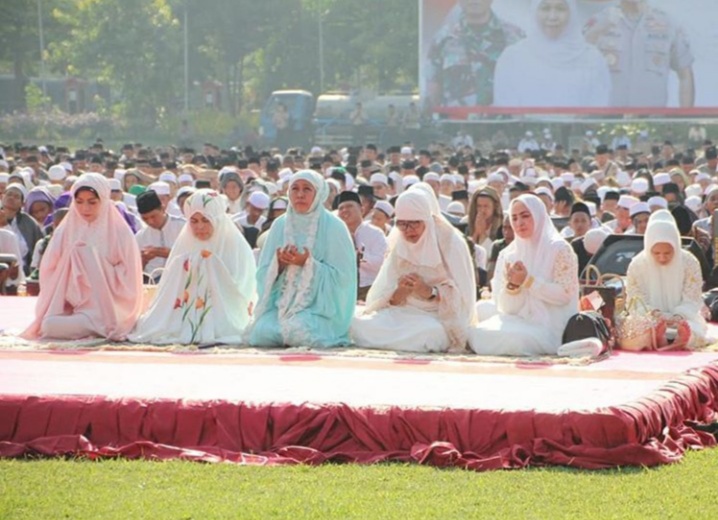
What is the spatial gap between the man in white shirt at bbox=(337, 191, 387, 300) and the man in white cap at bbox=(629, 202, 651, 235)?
1864 mm

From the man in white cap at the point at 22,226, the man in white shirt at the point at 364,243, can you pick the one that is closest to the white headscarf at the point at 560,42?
the man in white cap at the point at 22,226

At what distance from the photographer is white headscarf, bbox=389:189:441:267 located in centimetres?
1034

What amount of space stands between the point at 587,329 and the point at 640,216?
3.43 meters

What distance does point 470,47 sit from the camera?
35156mm

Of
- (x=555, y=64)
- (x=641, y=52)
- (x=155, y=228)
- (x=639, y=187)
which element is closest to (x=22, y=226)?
(x=155, y=228)

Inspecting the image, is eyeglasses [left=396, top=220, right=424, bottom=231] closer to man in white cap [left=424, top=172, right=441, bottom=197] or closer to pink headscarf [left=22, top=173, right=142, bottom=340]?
pink headscarf [left=22, top=173, right=142, bottom=340]

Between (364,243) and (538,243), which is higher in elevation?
(538,243)

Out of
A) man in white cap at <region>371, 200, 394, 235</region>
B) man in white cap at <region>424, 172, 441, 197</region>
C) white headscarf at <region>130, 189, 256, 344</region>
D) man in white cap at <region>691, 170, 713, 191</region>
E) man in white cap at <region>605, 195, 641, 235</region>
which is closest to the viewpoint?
white headscarf at <region>130, 189, 256, 344</region>

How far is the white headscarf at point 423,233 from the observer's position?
407 inches

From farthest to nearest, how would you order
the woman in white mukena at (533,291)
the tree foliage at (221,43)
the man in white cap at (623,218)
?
the tree foliage at (221,43)
the man in white cap at (623,218)
the woman in white mukena at (533,291)

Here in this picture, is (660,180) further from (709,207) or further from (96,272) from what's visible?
(96,272)

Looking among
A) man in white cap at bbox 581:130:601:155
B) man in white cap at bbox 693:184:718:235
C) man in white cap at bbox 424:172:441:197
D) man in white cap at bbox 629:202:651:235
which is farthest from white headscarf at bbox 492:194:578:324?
man in white cap at bbox 581:130:601:155

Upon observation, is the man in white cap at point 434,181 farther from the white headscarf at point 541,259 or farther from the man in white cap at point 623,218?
the white headscarf at point 541,259

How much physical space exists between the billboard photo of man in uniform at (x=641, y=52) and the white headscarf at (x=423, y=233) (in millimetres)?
24515
